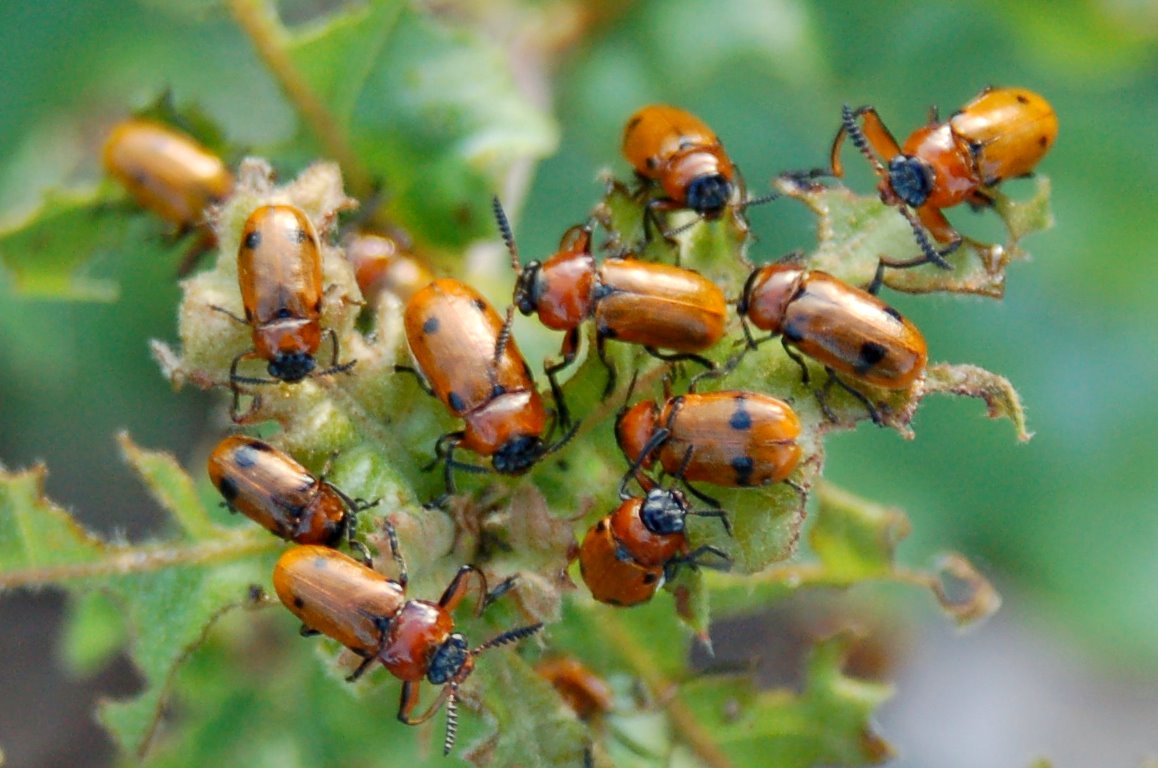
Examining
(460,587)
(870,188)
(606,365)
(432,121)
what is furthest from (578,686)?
A: (870,188)

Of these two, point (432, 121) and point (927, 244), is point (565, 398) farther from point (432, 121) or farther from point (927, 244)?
point (432, 121)

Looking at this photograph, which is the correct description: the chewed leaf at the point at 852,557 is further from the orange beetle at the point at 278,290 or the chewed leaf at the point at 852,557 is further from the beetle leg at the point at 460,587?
the orange beetle at the point at 278,290

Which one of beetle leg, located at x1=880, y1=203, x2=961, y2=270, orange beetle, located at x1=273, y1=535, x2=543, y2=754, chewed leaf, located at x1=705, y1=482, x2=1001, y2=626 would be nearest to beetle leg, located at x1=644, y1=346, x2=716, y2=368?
beetle leg, located at x1=880, y1=203, x2=961, y2=270

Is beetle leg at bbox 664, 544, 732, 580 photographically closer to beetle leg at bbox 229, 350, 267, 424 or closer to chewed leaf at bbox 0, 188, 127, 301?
beetle leg at bbox 229, 350, 267, 424

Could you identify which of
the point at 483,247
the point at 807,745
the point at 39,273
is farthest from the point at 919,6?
the point at 39,273

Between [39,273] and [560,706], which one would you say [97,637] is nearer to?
[39,273]

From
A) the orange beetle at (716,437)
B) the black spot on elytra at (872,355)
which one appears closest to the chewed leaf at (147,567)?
the orange beetle at (716,437)
